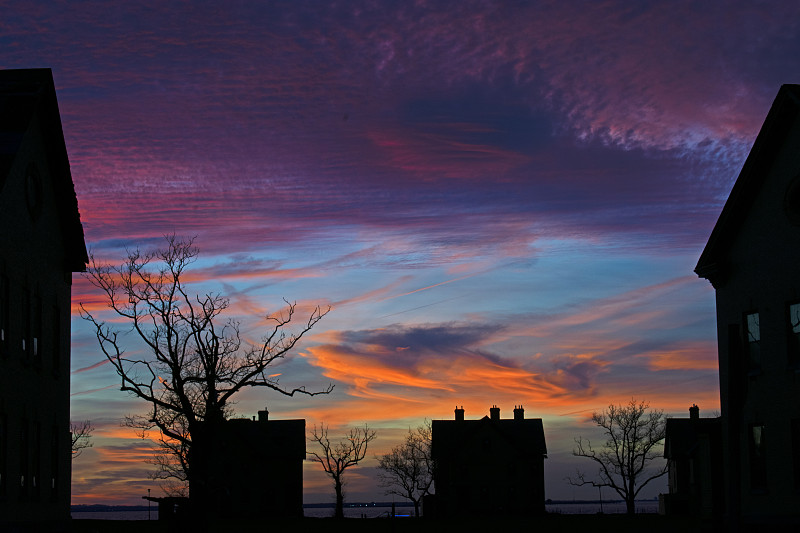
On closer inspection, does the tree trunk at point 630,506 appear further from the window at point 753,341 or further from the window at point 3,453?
the window at point 3,453

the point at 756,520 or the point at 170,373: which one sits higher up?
the point at 170,373

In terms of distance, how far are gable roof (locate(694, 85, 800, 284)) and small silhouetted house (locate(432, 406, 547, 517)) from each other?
59.0 m

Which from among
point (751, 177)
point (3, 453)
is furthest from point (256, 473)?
point (751, 177)

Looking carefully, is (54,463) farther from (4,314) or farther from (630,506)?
(630,506)

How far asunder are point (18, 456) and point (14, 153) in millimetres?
7955

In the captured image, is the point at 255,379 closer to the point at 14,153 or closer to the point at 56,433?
the point at 56,433

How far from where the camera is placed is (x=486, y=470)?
294 ft

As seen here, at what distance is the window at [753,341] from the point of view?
30.4 m

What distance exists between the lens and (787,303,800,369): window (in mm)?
28250

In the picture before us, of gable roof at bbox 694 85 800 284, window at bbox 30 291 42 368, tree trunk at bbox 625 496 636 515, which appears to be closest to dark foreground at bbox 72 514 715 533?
window at bbox 30 291 42 368

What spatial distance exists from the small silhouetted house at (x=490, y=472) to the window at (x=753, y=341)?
59360mm

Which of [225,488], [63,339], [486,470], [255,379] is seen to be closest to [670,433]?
[486,470]

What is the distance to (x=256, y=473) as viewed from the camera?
9006cm

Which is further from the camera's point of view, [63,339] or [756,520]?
[63,339]
